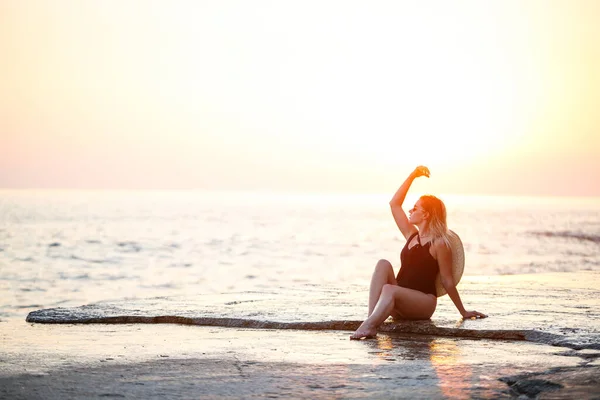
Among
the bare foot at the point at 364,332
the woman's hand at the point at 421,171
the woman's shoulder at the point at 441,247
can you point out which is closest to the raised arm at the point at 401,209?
the woman's hand at the point at 421,171

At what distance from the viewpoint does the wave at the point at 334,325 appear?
23.7 ft

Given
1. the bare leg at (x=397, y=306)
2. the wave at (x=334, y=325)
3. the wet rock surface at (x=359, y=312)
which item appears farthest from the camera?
the wet rock surface at (x=359, y=312)

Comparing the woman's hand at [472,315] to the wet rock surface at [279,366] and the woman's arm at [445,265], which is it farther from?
the wet rock surface at [279,366]

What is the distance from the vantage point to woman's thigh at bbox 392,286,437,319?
25.6ft

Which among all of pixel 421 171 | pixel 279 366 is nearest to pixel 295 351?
pixel 279 366

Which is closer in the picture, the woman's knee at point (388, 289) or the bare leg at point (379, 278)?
the woman's knee at point (388, 289)

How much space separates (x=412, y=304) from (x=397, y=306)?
148mm

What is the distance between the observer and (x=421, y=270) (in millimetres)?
8031

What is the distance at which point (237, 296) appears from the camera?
Result: 424 inches

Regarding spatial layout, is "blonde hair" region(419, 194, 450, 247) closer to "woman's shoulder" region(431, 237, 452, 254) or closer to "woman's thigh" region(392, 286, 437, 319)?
"woman's shoulder" region(431, 237, 452, 254)

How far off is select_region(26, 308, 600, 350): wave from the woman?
0.20 meters

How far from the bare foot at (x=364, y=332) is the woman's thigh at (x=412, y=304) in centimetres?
54

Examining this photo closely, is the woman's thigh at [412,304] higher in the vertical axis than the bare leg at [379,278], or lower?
lower

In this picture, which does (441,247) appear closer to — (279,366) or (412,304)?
(412,304)
